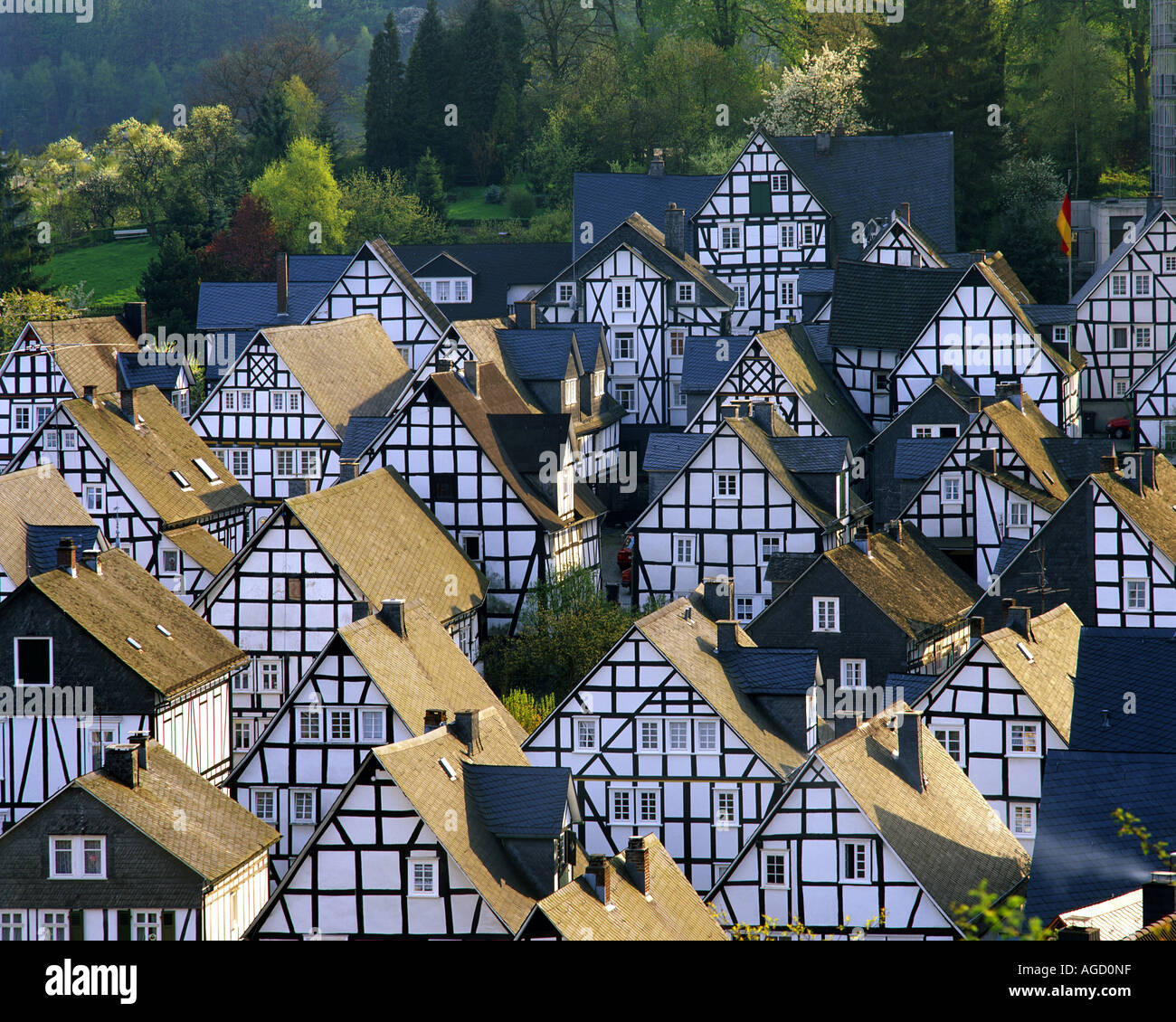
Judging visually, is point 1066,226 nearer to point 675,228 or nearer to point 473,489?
point 675,228

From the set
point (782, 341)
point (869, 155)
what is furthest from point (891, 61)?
point (782, 341)

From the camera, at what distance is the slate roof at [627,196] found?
7650cm

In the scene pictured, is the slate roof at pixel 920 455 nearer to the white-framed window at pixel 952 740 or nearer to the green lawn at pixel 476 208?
the white-framed window at pixel 952 740

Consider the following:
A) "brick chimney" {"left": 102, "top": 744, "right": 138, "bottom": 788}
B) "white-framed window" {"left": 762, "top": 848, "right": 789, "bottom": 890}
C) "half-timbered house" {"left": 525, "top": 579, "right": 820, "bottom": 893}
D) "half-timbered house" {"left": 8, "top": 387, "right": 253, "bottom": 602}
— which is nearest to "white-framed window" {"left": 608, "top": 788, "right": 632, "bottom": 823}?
"half-timbered house" {"left": 525, "top": 579, "right": 820, "bottom": 893}

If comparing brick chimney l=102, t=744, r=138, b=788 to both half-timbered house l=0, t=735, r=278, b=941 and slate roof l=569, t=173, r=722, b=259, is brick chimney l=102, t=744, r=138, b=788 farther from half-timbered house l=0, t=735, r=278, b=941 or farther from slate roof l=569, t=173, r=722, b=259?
slate roof l=569, t=173, r=722, b=259

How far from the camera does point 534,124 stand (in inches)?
4200

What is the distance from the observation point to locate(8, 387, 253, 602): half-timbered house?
174ft

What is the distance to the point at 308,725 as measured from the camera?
3956 cm

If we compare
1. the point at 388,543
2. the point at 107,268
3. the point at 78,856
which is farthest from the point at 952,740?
the point at 107,268

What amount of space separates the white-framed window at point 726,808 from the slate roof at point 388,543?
10.4m

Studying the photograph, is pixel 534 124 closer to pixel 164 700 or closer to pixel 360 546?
pixel 360 546

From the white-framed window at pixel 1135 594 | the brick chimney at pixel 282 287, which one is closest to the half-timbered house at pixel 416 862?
the white-framed window at pixel 1135 594

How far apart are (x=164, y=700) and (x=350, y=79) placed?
129803 millimetres
